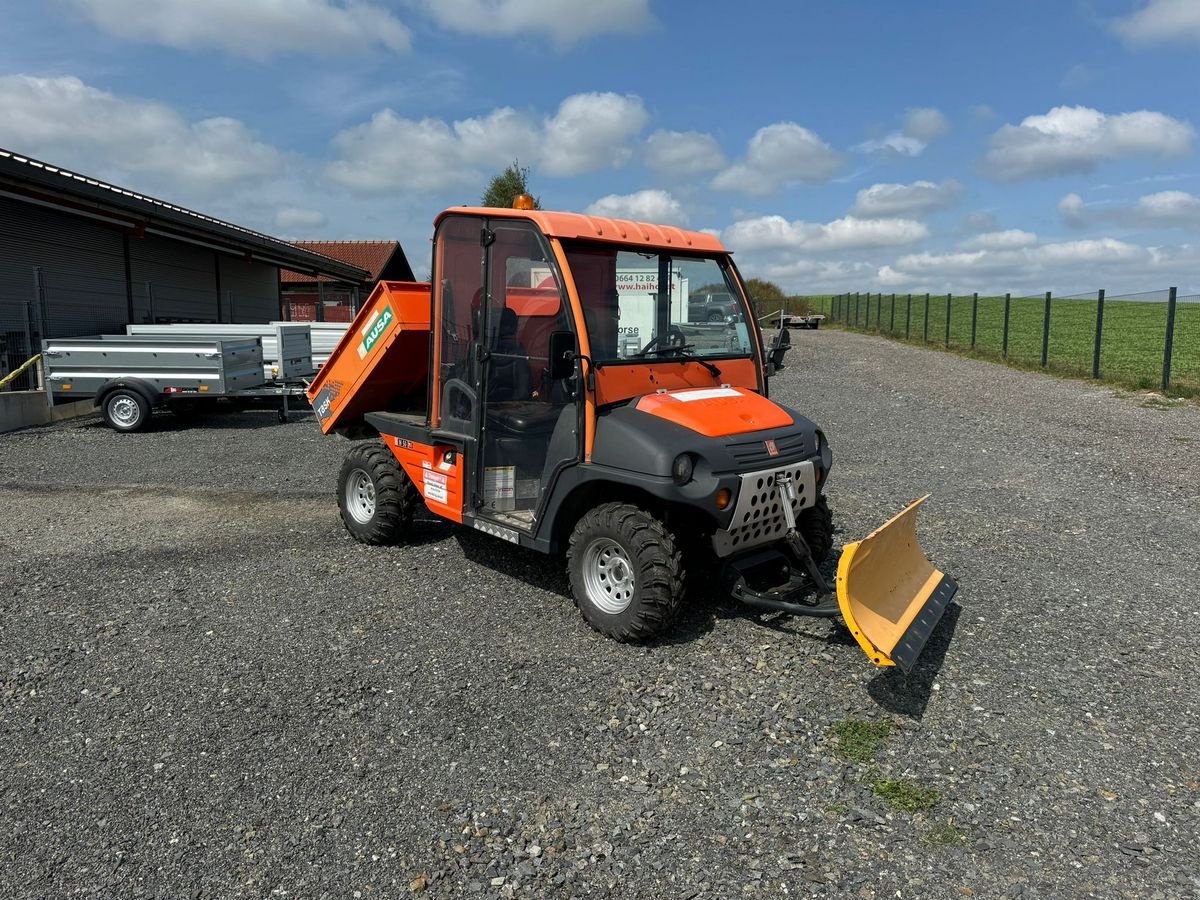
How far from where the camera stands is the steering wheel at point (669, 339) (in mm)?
4957

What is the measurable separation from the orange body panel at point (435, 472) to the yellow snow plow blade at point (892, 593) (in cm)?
241

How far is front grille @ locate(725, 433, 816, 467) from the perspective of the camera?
441 centimetres

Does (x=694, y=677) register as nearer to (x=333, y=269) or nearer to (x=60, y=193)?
(x=60, y=193)

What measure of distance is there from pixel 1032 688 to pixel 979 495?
417 centimetres

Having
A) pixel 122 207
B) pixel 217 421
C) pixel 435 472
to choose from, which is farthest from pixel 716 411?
pixel 122 207

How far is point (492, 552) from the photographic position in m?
6.16

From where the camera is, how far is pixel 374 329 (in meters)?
6.02

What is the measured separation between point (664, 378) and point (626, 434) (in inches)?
26.8

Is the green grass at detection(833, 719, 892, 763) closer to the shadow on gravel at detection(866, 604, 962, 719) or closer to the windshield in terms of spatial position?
the shadow on gravel at detection(866, 604, 962, 719)

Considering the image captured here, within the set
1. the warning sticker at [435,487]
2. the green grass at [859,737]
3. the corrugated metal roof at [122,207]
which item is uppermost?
the corrugated metal roof at [122,207]

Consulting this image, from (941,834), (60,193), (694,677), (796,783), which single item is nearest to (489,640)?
(694,677)

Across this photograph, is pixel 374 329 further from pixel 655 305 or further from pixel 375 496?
pixel 655 305

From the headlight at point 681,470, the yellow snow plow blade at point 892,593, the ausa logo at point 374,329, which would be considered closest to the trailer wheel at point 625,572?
the headlight at point 681,470

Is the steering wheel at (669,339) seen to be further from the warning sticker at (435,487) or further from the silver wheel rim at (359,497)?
the silver wheel rim at (359,497)
